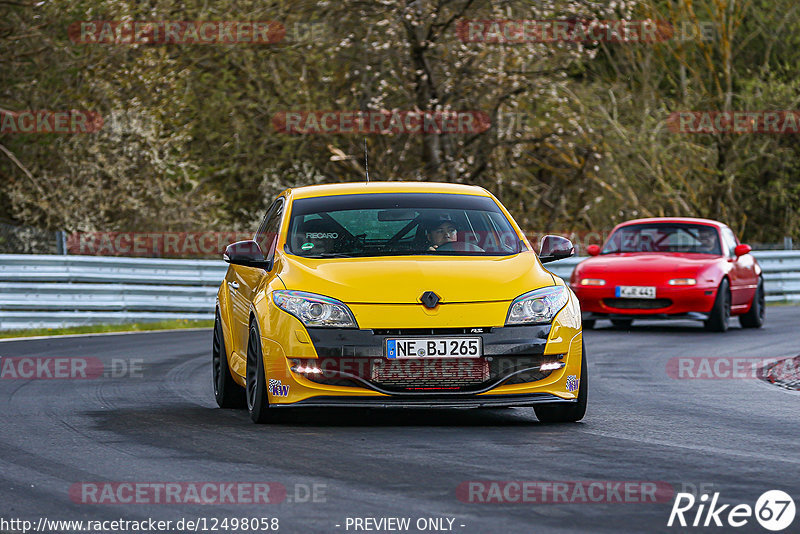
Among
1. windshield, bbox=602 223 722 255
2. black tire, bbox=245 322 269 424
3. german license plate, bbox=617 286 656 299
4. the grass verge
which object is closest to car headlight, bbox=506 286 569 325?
black tire, bbox=245 322 269 424

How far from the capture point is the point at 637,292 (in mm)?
17812

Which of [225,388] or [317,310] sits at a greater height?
[317,310]

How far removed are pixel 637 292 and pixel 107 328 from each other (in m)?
7.28

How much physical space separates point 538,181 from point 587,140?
2.35 meters

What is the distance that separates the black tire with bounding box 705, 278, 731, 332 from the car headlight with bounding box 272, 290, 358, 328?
10.4 m

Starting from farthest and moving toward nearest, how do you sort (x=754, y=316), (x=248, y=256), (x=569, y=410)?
1. (x=754, y=316)
2. (x=248, y=256)
3. (x=569, y=410)

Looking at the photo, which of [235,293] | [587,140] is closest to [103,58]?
[587,140]

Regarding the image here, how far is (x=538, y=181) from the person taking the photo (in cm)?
3084

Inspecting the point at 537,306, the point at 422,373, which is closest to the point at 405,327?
the point at 422,373

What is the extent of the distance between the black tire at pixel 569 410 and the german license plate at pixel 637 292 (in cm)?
904

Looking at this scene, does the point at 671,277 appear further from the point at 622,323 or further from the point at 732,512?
the point at 732,512

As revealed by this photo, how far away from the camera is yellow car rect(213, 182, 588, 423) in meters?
8.31

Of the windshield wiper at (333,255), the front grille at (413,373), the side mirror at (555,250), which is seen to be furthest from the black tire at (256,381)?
the side mirror at (555,250)

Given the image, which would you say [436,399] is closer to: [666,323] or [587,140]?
[666,323]
